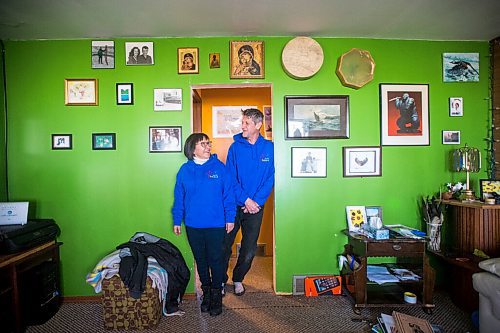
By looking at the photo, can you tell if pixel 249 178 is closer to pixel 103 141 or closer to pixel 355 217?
pixel 355 217

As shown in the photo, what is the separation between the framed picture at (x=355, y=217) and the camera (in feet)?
8.80

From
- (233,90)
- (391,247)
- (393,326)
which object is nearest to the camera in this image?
(393,326)

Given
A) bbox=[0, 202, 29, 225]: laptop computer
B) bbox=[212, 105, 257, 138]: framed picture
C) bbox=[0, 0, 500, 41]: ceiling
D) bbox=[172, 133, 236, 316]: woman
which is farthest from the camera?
bbox=[212, 105, 257, 138]: framed picture

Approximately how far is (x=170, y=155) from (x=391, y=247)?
6.62 ft

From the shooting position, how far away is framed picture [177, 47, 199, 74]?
8.89ft

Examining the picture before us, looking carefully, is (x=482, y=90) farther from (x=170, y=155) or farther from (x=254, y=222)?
(x=170, y=155)

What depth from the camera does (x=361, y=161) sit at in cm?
277

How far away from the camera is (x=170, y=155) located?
2.72 metres

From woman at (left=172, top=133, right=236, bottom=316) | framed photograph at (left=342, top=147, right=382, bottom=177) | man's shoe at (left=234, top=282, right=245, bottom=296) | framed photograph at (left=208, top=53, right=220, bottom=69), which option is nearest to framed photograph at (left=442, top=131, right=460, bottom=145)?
framed photograph at (left=342, top=147, right=382, bottom=177)

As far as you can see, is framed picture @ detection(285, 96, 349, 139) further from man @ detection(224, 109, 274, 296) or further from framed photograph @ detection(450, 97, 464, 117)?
framed photograph @ detection(450, 97, 464, 117)

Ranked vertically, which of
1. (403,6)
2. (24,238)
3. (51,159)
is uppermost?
(403,6)

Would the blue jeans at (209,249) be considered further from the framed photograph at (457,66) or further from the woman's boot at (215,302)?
the framed photograph at (457,66)

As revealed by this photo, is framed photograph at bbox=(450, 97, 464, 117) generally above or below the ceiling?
below

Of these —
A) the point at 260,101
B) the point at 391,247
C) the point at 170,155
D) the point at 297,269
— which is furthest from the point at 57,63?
the point at 391,247
